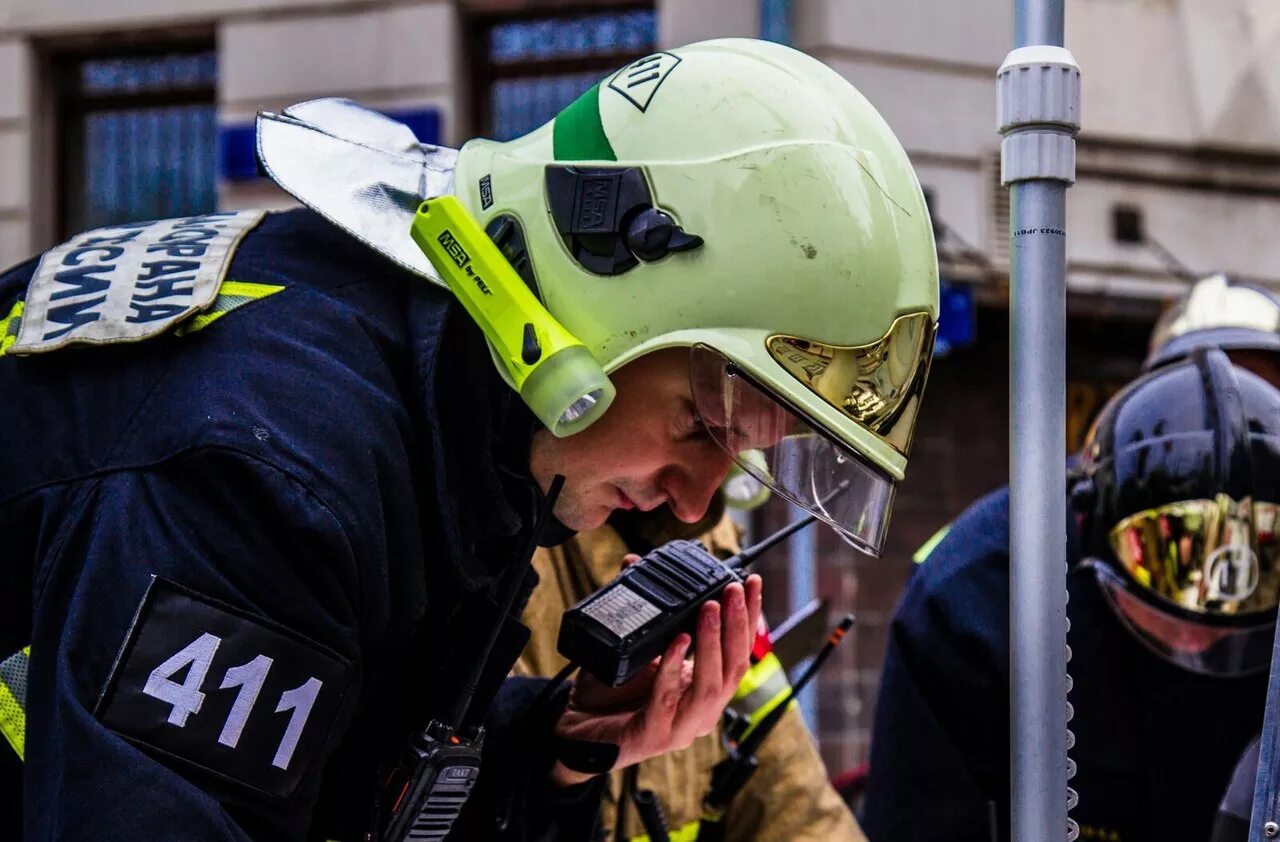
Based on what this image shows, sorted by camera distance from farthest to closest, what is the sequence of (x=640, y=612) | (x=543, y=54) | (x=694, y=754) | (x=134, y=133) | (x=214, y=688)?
1. (x=134, y=133)
2. (x=543, y=54)
3. (x=694, y=754)
4. (x=640, y=612)
5. (x=214, y=688)

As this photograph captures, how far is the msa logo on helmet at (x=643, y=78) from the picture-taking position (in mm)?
1979

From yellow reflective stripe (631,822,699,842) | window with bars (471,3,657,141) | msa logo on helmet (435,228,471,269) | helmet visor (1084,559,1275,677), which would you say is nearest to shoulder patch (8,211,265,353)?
msa logo on helmet (435,228,471,269)

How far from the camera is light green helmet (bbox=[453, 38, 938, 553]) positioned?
1.89 m

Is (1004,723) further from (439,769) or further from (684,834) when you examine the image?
(439,769)

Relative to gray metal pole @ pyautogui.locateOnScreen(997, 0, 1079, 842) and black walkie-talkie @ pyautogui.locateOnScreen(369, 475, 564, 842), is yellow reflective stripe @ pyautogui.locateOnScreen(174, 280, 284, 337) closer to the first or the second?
black walkie-talkie @ pyautogui.locateOnScreen(369, 475, 564, 842)

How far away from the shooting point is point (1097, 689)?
9.66 ft

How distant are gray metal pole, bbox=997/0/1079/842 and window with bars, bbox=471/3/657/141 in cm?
636

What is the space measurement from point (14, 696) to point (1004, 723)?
1643mm

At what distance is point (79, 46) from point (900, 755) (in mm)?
6497

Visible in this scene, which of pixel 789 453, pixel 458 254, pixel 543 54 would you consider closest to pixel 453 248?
pixel 458 254

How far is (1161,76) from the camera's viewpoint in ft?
26.6

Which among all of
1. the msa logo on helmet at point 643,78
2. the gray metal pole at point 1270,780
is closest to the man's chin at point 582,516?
the msa logo on helmet at point 643,78

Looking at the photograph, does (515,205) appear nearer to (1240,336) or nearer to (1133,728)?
(1133,728)

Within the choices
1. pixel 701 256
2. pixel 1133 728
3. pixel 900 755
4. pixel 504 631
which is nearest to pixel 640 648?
pixel 504 631
